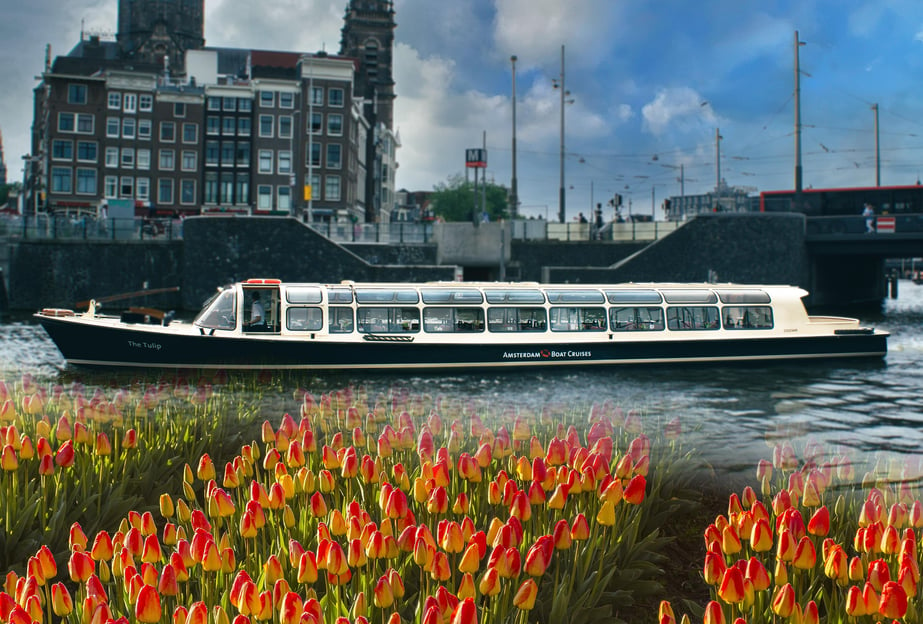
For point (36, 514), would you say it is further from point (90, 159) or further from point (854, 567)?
point (90, 159)

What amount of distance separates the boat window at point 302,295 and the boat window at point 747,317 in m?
12.0

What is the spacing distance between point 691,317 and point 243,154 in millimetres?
56487

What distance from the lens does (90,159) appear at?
7394cm

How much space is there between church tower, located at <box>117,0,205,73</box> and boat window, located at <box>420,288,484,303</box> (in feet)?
287

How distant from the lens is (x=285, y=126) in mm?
77188

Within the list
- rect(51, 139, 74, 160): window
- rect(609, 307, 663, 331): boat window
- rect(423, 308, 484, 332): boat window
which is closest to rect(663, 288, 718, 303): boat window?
rect(609, 307, 663, 331): boat window

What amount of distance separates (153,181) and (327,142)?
1432cm

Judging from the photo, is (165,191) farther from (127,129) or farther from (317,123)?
(317,123)

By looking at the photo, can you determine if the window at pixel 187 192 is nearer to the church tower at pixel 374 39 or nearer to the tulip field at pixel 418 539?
the church tower at pixel 374 39

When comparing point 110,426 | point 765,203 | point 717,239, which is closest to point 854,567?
point 110,426

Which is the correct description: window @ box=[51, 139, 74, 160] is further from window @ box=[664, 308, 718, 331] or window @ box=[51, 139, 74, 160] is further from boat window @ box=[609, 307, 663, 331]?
window @ box=[664, 308, 718, 331]

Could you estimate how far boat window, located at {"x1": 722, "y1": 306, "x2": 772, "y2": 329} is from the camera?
27.9 m

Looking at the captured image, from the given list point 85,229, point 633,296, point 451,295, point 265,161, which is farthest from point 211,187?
point 633,296

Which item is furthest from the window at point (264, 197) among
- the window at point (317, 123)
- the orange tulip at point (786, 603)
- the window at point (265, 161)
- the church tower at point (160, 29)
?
the orange tulip at point (786, 603)
